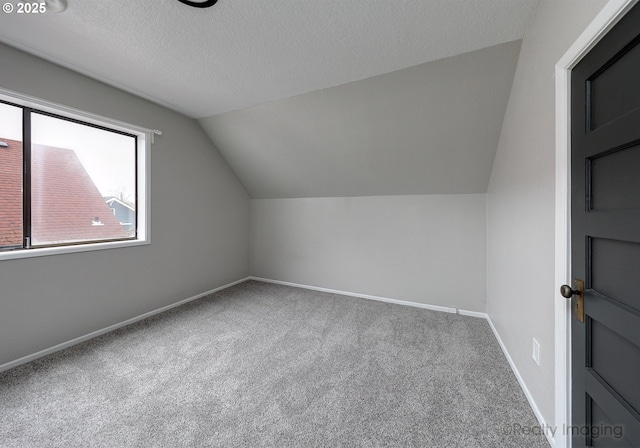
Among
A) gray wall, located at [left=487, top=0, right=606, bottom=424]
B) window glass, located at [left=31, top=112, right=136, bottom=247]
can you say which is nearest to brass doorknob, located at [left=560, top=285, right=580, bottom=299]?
gray wall, located at [left=487, top=0, right=606, bottom=424]

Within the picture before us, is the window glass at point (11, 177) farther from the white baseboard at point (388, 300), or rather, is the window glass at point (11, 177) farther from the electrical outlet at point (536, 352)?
the electrical outlet at point (536, 352)

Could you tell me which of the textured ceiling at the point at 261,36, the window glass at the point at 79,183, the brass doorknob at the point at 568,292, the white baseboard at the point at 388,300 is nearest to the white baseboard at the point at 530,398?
the white baseboard at the point at 388,300

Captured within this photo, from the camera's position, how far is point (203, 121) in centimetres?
317

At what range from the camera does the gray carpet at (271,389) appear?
128 cm

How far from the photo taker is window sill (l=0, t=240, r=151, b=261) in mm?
1835

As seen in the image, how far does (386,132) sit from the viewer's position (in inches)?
99.3

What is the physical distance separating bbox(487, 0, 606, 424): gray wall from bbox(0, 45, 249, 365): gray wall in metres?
3.40

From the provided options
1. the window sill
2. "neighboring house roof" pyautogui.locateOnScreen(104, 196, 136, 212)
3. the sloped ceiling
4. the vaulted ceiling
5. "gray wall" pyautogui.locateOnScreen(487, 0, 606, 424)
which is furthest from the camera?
"neighboring house roof" pyautogui.locateOnScreen(104, 196, 136, 212)

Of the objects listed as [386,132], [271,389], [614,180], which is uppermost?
[386,132]

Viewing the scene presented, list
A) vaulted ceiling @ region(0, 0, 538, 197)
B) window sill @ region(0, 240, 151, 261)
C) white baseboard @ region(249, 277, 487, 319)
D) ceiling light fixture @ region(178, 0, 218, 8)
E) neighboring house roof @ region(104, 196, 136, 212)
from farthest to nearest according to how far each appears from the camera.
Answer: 1. white baseboard @ region(249, 277, 487, 319)
2. neighboring house roof @ region(104, 196, 136, 212)
3. window sill @ region(0, 240, 151, 261)
4. vaulted ceiling @ region(0, 0, 538, 197)
5. ceiling light fixture @ region(178, 0, 218, 8)

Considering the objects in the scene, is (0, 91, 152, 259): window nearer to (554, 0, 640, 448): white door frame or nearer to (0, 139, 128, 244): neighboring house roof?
(0, 139, 128, 244): neighboring house roof

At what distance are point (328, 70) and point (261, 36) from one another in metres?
0.60

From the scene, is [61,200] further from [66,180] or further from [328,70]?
[328,70]

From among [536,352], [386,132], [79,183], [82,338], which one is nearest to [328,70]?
[386,132]
